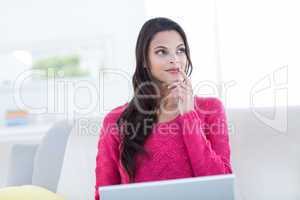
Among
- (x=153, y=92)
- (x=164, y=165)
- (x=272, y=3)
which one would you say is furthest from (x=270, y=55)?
(x=164, y=165)

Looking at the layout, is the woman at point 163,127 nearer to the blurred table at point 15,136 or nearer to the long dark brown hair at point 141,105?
the long dark brown hair at point 141,105

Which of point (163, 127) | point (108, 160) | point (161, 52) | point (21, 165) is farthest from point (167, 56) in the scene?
point (21, 165)

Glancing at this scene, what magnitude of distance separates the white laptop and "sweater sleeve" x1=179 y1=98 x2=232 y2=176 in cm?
51

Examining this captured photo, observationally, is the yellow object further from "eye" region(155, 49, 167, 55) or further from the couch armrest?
"eye" region(155, 49, 167, 55)

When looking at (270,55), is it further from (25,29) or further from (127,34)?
(25,29)

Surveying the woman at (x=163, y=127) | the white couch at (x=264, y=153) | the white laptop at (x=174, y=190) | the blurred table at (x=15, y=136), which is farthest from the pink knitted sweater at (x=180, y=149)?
the blurred table at (x=15, y=136)

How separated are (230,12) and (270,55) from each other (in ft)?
1.51

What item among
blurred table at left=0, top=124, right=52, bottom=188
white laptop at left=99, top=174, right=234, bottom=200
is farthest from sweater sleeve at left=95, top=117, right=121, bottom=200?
blurred table at left=0, top=124, right=52, bottom=188

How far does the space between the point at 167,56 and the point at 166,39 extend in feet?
0.23


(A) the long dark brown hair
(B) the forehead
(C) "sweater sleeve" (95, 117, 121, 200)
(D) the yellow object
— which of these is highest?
(B) the forehead

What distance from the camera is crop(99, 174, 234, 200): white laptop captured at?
69 centimetres

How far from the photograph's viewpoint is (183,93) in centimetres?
131

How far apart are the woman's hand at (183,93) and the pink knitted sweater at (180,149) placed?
0.08 feet

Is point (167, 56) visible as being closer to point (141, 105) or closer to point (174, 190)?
point (141, 105)
